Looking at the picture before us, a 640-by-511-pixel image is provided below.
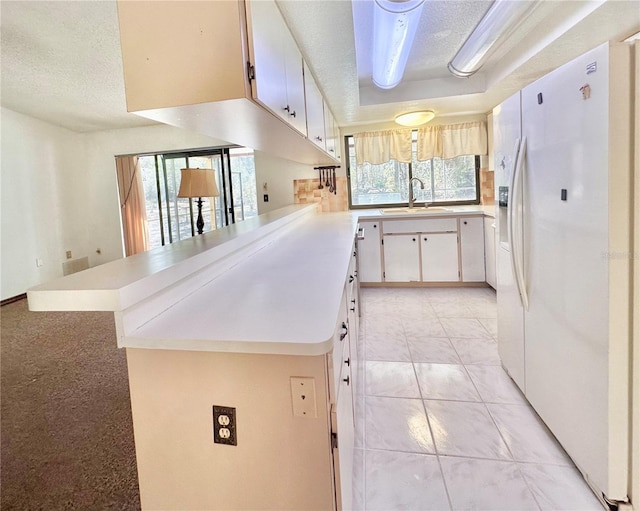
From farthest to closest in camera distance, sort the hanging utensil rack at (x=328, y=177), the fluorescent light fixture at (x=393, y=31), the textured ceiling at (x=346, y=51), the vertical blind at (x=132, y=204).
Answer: the vertical blind at (x=132, y=204) → the hanging utensil rack at (x=328, y=177) → the textured ceiling at (x=346, y=51) → the fluorescent light fixture at (x=393, y=31)

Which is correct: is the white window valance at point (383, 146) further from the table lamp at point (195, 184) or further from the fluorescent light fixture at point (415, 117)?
the table lamp at point (195, 184)

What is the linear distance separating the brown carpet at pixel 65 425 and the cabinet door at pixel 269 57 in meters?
1.72

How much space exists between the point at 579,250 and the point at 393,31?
4.76 feet

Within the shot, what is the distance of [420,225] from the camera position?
4.16 meters

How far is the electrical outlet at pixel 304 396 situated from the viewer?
88 cm

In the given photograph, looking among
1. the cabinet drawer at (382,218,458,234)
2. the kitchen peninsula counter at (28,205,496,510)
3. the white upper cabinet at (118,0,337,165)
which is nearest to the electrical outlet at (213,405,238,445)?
the kitchen peninsula counter at (28,205,496,510)

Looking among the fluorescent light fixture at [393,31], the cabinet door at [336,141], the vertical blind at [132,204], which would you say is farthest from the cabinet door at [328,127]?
the vertical blind at [132,204]

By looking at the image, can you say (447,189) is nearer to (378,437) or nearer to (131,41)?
(378,437)

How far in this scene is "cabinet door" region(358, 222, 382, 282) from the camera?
424 centimetres

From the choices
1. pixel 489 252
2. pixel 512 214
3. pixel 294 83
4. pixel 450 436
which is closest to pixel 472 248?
pixel 489 252

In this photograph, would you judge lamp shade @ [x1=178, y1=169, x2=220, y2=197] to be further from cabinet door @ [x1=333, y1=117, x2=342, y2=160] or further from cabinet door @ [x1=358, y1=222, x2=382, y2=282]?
cabinet door @ [x1=358, y1=222, x2=382, y2=282]

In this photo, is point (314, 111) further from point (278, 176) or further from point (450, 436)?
point (278, 176)

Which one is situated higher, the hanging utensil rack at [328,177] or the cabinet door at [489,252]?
the hanging utensil rack at [328,177]

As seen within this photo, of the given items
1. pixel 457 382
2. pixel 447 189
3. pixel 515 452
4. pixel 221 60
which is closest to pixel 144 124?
pixel 447 189
